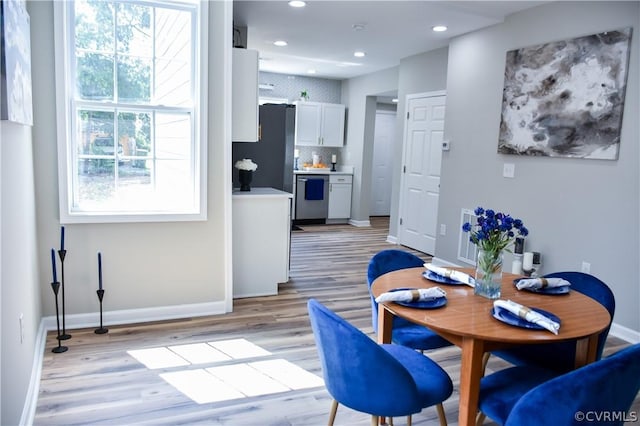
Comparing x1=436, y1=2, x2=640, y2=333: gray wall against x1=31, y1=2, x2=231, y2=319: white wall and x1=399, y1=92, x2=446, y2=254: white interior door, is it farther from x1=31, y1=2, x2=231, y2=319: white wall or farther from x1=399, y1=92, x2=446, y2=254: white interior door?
x1=31, y1=2, x2=231, y2=319: white wall

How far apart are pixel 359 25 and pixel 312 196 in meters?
3.51

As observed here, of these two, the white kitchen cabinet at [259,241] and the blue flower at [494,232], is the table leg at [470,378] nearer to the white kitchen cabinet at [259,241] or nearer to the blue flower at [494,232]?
the blue flower at [494,232]

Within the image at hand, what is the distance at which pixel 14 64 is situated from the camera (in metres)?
1.93

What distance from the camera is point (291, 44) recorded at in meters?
5.64

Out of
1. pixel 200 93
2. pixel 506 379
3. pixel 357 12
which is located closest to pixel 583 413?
pixel 506 379

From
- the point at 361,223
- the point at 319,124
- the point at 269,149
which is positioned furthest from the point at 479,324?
the point at 319,124

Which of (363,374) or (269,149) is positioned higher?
(269,149)

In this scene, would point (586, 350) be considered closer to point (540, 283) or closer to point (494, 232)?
point (540, 283)

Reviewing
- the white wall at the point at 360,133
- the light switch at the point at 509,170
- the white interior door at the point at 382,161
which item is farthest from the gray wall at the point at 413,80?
the white interior door at the point at 382,161

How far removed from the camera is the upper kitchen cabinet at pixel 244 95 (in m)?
3.64

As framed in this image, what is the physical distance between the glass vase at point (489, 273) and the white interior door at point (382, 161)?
691cm

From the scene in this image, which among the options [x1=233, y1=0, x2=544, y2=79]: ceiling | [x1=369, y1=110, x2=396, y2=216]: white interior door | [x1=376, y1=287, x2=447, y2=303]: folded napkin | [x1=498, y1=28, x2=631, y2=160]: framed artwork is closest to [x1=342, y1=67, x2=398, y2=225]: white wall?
[x1=369, y1=110, x2=396, y2=216]: white interior door

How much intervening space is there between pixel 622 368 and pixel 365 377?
765mm

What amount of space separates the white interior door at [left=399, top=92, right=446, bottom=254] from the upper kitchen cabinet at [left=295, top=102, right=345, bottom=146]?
2087mm
